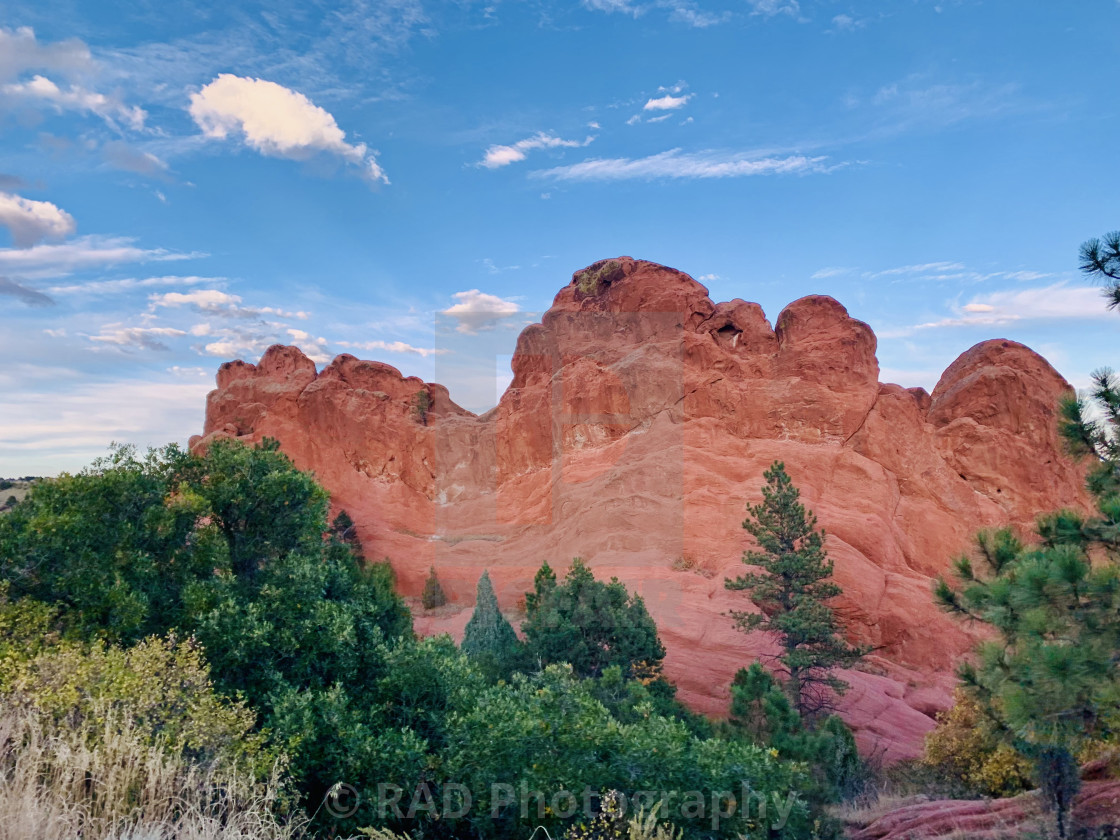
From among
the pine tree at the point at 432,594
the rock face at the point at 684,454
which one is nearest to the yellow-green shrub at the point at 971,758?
the rock face at the point at 684,454

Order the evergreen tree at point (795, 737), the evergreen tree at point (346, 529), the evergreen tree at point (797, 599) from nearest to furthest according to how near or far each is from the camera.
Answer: the evergreen tree at point (795, 737), the evergreen tree at point (797, 599), the evergreen tree at point (346, 529)

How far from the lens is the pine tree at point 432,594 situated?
36.6 metres

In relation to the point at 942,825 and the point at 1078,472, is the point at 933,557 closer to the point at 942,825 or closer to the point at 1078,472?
the point at 1078,472

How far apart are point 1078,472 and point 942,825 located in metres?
37.9

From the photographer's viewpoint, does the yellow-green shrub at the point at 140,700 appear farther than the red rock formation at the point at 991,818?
No

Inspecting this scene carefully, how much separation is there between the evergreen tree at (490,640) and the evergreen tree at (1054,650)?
33.4 feet

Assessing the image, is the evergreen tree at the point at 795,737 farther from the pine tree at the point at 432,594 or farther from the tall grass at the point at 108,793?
the pine tree at the point at 432,594

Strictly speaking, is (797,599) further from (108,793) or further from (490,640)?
(108,793)

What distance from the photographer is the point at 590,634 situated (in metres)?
16.9

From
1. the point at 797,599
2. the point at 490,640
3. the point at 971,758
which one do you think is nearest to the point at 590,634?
the point at 490,640

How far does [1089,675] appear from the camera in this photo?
7.78 m

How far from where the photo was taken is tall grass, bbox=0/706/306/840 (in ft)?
14.7

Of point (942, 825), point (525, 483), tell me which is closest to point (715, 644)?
A: point (942, 825)

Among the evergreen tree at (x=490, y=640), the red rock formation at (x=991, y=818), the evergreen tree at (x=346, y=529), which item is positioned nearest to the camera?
the red rock formation at (x=991, y=818)
